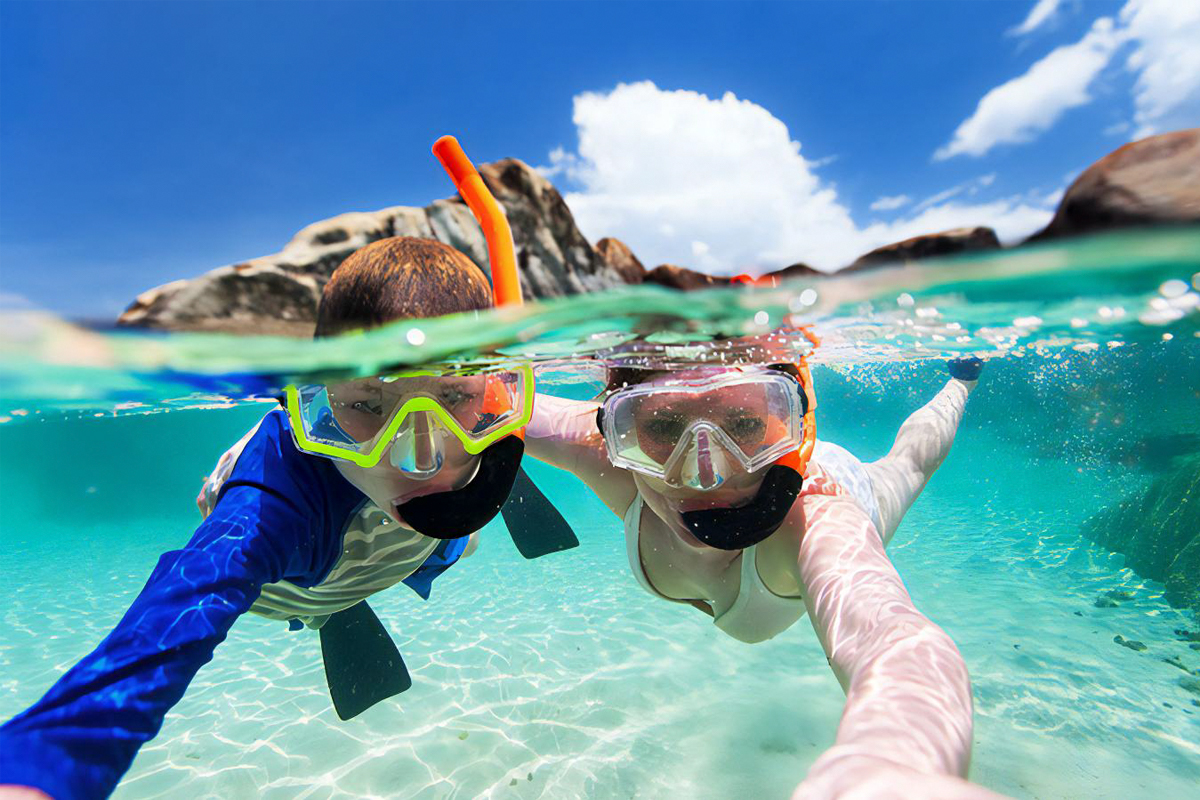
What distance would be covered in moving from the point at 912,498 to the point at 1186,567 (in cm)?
873

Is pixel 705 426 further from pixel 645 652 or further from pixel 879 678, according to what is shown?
pixel 645 652

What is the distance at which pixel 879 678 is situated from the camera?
171 cm

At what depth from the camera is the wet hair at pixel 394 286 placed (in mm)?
2990

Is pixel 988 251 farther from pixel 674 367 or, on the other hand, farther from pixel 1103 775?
pixel 1103 775

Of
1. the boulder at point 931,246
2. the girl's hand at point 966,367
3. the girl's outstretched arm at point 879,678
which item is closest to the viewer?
the girl's outstretched arm at point 879,678

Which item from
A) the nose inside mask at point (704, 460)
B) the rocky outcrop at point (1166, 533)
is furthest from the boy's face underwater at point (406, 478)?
the rocky outcrop at point (1166, 533)

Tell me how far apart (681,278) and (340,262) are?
241 cm

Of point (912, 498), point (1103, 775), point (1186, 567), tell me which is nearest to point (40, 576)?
point (912, 498)

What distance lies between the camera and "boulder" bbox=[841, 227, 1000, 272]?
137 inches

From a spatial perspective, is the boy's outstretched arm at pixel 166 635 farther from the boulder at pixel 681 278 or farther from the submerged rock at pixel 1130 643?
the submerged rock at pixel 1130 643

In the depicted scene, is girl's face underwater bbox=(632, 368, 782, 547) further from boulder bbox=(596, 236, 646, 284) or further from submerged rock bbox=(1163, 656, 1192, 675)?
submerged rock bbox=(1163, 656, 1192, 675)

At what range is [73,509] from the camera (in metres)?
39.7

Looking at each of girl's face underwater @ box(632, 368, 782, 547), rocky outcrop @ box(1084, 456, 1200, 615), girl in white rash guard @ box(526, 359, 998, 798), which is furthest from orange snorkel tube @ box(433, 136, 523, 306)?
rocky outcrop @ box(1084, 456, 1200, 615)

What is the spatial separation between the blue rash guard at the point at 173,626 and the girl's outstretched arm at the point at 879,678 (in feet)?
7.22
